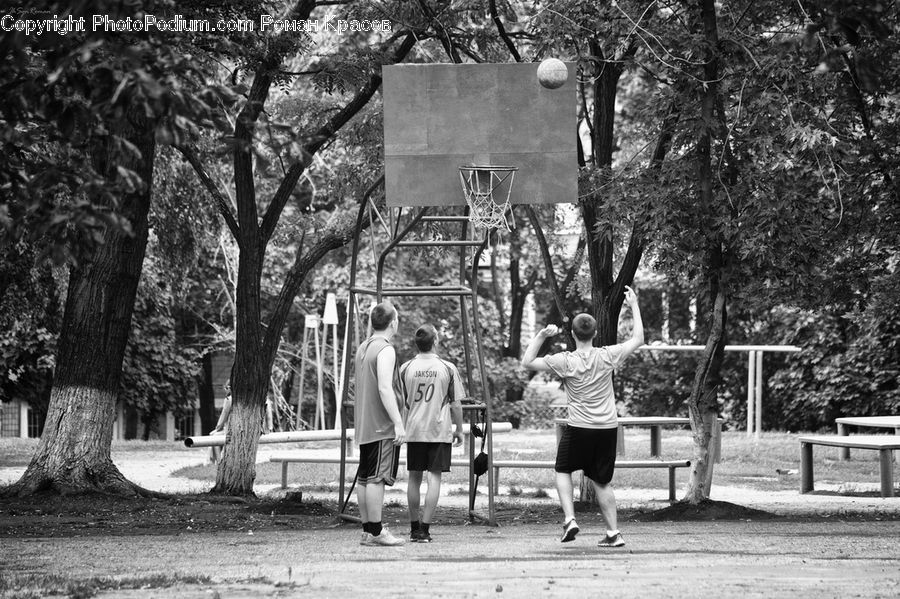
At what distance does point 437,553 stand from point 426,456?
100cm

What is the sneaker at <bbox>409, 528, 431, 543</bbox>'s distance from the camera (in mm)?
10258

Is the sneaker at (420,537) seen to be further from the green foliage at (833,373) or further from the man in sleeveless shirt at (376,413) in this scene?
the green foliage at (833,373)

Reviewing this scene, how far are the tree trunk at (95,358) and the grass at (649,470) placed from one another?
4.01 metres

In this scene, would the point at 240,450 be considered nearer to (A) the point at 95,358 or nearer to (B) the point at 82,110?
(A) the point at 95,358

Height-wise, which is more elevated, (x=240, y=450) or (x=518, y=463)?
(x=240, y=450)

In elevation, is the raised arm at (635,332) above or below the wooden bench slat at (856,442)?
above

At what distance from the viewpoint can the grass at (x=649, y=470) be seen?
1830 centimetres

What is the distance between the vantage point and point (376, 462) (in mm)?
9727

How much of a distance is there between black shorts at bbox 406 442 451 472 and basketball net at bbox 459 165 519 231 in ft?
10.9

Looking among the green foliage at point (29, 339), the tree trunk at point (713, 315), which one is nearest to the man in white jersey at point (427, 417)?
the tree trunk at point (713, 315)

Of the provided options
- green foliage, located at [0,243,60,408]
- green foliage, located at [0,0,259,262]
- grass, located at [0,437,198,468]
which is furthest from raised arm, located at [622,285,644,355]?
grass, located at [0,437,198,468]

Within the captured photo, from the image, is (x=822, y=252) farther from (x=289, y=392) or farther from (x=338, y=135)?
(x=289, y=392)

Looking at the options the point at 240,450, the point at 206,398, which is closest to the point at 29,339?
the point at 206,398

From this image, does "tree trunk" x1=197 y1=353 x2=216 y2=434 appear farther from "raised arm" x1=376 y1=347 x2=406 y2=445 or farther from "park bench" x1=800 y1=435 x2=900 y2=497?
"raised arm" x1=376 y1=347 x2=406 y2=445
